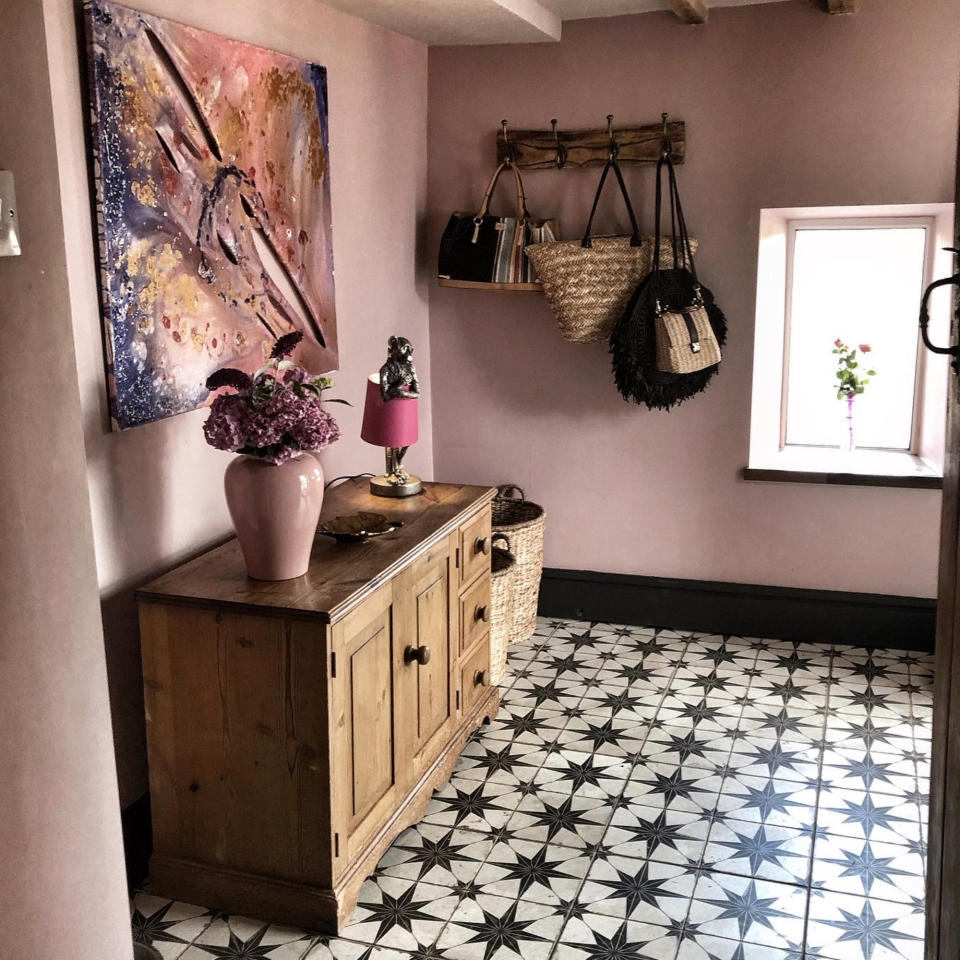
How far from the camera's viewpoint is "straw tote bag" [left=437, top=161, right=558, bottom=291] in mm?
4250

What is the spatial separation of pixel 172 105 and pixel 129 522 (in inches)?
40.8

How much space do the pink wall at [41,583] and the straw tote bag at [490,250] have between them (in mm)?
2610

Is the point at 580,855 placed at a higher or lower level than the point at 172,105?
lower

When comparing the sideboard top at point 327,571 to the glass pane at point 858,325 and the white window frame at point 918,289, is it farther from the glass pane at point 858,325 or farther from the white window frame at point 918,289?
the glass pane at point 858,325

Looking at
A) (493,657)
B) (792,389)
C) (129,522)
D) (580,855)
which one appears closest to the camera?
(129,522)

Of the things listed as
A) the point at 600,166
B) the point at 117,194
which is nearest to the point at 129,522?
the point at 117,194

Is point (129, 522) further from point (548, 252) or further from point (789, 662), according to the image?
point (789, 662)

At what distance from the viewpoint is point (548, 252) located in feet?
13.6

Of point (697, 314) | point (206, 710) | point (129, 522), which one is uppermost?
point (697, 314)

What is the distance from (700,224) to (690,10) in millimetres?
780

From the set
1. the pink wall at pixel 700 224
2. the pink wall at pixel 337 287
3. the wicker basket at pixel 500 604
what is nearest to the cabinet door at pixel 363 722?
the pink wall at pixel 337 287

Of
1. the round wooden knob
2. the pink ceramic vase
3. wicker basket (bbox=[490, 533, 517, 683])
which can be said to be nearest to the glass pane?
wicker basket (bbox=[490, 533, 517, 683])

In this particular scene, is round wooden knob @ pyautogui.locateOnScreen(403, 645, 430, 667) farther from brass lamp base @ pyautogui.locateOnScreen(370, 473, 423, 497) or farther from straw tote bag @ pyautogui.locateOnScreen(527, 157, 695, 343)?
straw tote bag @ pyautogui.locateOnScreen(527, 157, 695, 343)

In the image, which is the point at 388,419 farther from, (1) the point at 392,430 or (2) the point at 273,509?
(2) the point at 273,509
